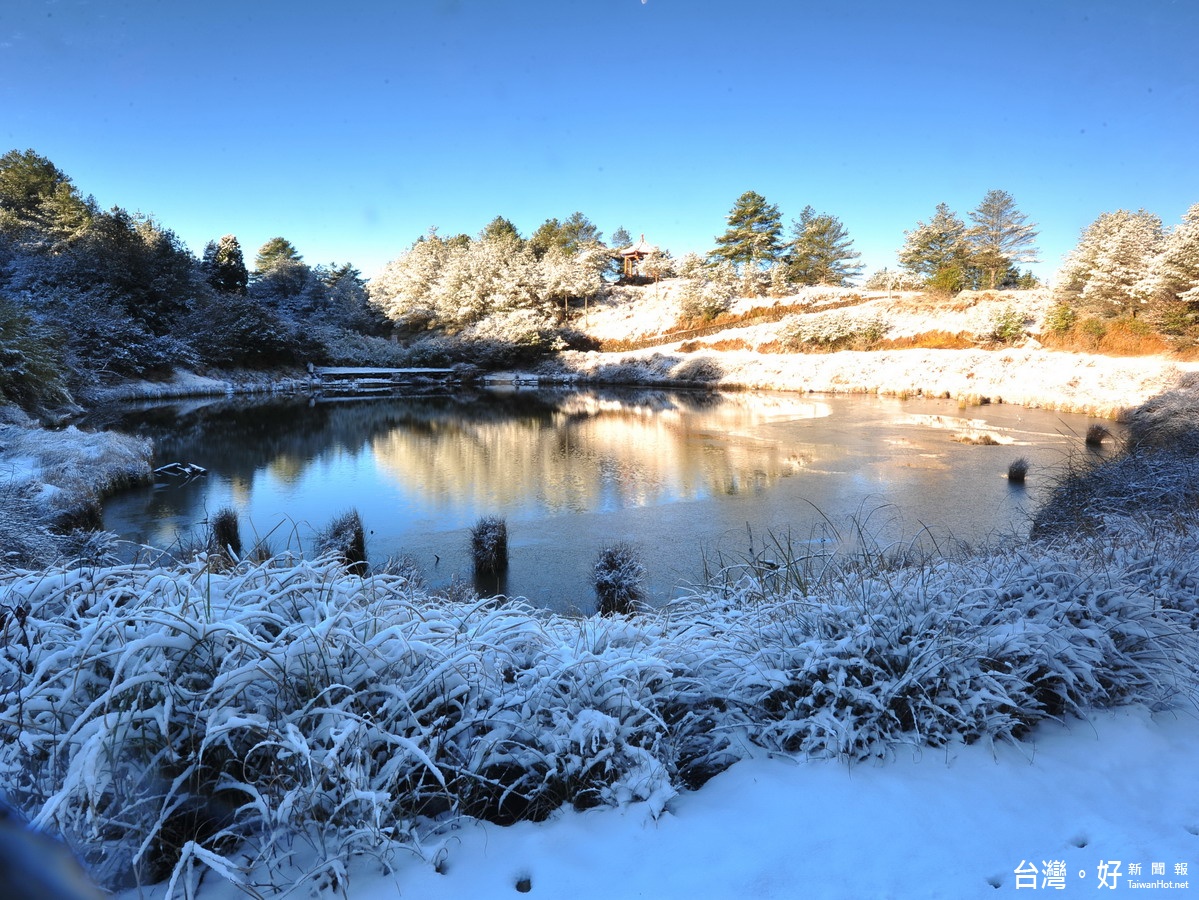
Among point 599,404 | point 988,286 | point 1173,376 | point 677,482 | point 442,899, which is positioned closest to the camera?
point 442,899

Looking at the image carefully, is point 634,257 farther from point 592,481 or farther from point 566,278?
point 592,481

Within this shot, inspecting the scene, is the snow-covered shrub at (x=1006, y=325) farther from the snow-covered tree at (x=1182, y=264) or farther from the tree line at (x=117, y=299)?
the tree line at (x=117, y=299)

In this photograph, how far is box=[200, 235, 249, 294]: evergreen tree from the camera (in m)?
34.7

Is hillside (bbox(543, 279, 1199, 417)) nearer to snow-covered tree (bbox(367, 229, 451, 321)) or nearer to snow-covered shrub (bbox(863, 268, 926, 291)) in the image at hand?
snow-covered shrub (bbox(863, 268, 926, 291))

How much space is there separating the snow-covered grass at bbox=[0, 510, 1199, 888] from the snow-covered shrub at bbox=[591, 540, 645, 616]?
2.19 meters

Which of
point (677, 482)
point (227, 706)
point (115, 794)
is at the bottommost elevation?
point (677, 482)

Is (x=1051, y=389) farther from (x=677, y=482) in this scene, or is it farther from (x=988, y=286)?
(x=988, y=286)

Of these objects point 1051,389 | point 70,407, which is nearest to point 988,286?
point 1051,389

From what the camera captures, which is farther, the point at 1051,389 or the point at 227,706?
the point at 1051,389

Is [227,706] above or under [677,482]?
above

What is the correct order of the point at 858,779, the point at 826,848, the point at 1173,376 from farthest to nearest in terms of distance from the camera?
the point at 1173,376 < the point at 858,779 < the point at 826,848

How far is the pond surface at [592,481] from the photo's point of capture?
684 cm

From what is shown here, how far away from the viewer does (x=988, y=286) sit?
125ft

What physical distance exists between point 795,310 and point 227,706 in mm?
36259
